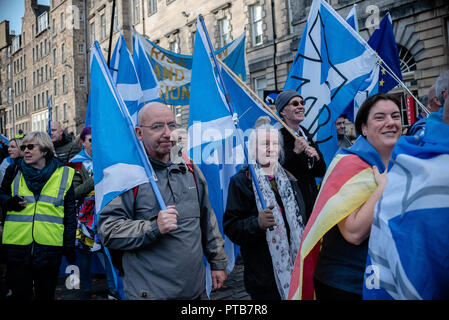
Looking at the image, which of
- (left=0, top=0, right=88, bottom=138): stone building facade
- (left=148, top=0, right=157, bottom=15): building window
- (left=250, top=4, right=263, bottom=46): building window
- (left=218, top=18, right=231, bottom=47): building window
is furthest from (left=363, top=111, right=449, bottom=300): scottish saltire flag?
(left=148, top=0, right=157, bottom=15): building window

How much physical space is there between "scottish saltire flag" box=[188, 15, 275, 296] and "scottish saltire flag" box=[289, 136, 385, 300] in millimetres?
1592

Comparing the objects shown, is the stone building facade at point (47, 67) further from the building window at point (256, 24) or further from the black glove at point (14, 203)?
the building window at point (256, 24)

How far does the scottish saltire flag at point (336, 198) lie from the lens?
1834 millimetres

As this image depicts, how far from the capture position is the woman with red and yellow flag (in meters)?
1.82

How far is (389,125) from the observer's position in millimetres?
2104

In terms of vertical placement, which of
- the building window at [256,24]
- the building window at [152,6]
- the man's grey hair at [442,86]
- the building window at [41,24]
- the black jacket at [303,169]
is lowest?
the black jacket at [303,169]

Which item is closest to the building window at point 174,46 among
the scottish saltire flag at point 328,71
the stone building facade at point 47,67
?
the stone building facade at point 47,67

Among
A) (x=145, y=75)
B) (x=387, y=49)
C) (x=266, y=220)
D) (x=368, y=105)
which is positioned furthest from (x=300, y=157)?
(x=145, y=75)

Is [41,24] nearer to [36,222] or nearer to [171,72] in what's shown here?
[171,72]

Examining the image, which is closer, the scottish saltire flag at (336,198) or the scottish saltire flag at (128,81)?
the scottish saltire flag at (336,198)

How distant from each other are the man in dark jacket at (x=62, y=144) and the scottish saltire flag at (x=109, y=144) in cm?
Answer: 373

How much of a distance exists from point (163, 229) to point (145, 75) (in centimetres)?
452

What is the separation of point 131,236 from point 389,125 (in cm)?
156
